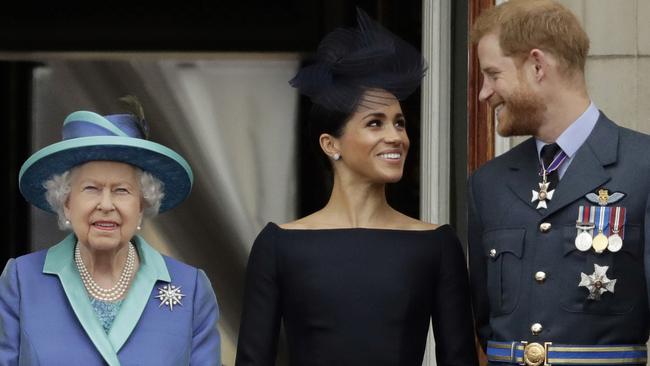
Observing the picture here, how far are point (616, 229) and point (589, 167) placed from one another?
0.20 metres

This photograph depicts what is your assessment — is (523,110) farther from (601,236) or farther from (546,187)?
(601,236)

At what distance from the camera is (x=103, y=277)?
5.04 meters

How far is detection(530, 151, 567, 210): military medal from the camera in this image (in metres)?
5.02

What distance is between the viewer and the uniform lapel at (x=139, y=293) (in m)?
4.95

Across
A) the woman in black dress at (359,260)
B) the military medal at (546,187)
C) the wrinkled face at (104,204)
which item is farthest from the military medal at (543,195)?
the wrinkled face at (104,204)

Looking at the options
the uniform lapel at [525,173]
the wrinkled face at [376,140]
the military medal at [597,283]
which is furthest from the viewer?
the wrinkled face at [376,140]

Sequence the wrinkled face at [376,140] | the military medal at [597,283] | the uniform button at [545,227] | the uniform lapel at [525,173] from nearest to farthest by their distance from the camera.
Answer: the military medal at [597,283] < the uniform button at [545,227] < the uniform lapel at [525,173] < the wrinkled face at [376,140]

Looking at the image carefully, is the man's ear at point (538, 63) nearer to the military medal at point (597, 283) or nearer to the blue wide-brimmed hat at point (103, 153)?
the military medal at point (597, 283)

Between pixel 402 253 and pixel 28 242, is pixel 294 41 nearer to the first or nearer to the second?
pixel 28 242

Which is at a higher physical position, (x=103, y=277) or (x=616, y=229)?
(x=616, y=229)

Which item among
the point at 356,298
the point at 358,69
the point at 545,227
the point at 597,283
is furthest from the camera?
the point at 358,69

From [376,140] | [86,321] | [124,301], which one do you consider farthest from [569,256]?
[86,321]

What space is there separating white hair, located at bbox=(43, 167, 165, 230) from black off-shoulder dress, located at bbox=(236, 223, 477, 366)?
36cm

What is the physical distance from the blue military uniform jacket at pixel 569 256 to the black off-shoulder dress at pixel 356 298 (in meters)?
0.14
